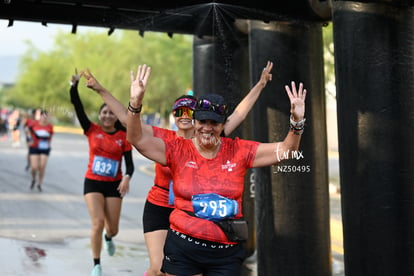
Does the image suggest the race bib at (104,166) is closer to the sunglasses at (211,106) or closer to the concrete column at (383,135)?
the concrete column at (383,135)

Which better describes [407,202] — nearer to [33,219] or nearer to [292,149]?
[292,149]

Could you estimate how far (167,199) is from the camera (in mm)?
5566

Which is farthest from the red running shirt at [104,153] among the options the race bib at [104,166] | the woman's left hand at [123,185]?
the woman's left hand at [123,185]

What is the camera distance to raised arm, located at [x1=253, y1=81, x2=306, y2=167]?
4004 millimetres

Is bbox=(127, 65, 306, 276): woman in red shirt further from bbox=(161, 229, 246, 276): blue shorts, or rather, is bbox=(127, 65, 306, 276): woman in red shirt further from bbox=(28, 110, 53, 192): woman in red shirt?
bbox=(28, 110, 53, 192): woman in red shirt

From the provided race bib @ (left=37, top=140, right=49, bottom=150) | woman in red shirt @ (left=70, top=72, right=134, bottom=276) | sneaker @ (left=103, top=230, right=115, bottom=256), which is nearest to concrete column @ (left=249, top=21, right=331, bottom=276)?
woman in red shirt @ (left=70, top=72, right=134, bottom=276)

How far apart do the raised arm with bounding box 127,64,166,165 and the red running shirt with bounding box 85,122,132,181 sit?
10.3 feet

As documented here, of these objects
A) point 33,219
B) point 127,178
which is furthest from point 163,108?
point 127,178

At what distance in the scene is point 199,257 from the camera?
156 inches

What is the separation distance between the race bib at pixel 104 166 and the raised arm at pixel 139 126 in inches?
123

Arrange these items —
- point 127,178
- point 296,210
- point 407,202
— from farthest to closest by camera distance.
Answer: point 127,178
point 296,210
point 407,202

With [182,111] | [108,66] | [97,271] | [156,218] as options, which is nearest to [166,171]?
[156,218]

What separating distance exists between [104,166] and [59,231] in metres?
3.25

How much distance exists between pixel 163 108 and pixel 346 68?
1723 inches
